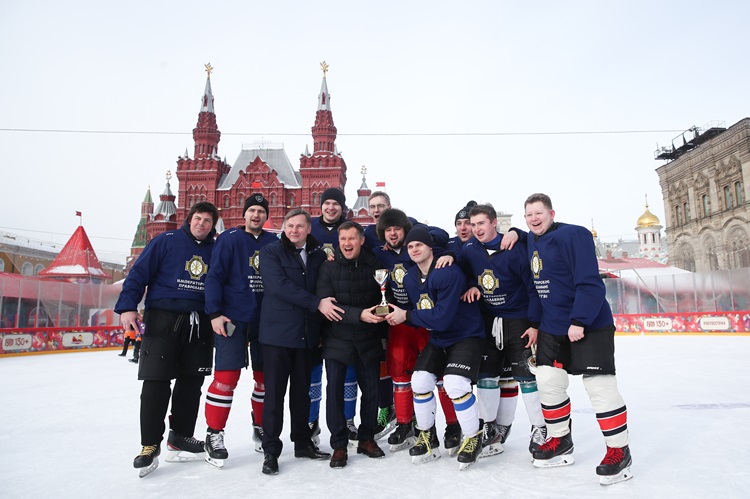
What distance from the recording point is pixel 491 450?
3396mm

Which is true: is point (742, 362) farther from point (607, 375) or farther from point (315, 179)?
point (315, 179)

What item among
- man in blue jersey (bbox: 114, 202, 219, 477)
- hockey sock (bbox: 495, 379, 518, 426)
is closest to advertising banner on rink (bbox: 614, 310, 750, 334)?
hockey sock (bbox: 495, 379, 518, 426)

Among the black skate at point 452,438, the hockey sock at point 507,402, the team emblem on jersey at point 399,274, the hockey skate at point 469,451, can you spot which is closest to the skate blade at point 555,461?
the hockey skate at point 469,451

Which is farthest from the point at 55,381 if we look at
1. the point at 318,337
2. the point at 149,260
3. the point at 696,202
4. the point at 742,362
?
the point at 696,202

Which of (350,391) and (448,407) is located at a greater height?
(350,391)

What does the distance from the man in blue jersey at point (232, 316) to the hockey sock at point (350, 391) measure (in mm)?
680

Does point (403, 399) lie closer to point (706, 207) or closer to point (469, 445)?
point (469, 445)

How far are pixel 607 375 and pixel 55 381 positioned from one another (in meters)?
8.84

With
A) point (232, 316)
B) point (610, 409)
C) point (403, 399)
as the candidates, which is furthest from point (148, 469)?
point (610, 409)

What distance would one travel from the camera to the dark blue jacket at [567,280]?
2957 mm

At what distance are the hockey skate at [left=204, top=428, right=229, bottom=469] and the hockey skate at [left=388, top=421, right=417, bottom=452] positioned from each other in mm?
1234

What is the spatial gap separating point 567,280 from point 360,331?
1507mm

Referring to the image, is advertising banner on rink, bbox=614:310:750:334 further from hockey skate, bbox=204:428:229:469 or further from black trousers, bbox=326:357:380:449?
hockey skate, bbox=204:428:229:469

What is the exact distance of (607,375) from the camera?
9.74ft
